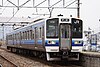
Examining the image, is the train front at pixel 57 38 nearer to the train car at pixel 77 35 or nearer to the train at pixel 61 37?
the train at pixel 61 37

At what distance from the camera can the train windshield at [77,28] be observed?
15.1 metres

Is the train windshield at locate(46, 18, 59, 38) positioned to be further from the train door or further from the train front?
the train door

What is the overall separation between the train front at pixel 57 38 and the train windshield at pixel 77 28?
0.28 meters

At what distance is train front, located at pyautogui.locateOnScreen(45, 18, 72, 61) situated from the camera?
1474 cm

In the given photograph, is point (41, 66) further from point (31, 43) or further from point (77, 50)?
point (31, 43)

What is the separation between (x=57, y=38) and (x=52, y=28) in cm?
66

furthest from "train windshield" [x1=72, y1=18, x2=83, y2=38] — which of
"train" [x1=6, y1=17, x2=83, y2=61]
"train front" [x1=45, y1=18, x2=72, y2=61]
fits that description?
"train front" [x1=45, y1=18, x2=72, y2=61]

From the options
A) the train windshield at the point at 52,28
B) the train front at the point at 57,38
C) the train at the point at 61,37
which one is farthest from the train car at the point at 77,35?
the train windshield at the point at 52,28

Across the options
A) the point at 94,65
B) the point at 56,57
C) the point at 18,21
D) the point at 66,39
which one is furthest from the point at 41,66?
the point at 18,21

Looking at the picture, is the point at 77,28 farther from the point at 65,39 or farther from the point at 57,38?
the point at 57,38

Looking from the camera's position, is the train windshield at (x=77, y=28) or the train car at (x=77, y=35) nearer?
the train car at (x=77, y=35)

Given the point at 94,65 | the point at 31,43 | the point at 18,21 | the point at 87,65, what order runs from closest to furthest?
1. the point at 94,65
2. the point at 87,65
3. the point at 31,43
4. the point at 18,21

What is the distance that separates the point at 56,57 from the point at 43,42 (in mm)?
1087

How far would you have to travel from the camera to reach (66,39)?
14.8m
